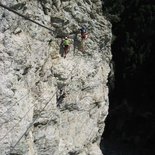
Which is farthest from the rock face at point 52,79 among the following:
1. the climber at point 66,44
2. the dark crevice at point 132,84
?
the dark crevice at point 132,84

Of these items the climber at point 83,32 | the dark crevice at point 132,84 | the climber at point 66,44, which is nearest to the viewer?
the climber at point 66,44

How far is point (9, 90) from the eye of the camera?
43.7 feet

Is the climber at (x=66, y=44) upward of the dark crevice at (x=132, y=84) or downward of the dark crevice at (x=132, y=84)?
upward

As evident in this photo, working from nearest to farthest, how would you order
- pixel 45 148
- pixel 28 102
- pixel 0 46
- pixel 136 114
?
pixel 0 46, pixel 28 102, pixel 45 148, pixel 136 114

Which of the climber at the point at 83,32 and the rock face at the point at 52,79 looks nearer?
the rock face at the point at 52,79

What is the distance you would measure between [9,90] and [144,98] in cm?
1374

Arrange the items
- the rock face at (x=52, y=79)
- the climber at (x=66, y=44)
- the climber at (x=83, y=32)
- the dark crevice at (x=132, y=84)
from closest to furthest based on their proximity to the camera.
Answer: the rock face at (x=52, y=79) < the climber at (x=66, y=44) < the climber at (x=83, y=32) < the dark crevice at (x=132, y=84)

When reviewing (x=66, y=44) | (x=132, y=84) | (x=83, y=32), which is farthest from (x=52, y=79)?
(x=132, y=84)

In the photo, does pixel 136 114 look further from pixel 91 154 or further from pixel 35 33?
pixel 35 33

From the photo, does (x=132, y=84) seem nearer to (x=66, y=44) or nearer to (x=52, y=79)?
(x=66, y=44)

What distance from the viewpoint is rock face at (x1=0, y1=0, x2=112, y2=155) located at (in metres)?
13.4

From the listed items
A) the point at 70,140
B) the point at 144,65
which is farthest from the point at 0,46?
the point at 144,65

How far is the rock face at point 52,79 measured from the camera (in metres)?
13.4

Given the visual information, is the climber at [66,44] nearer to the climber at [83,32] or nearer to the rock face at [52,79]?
the rock face at [52,79]
